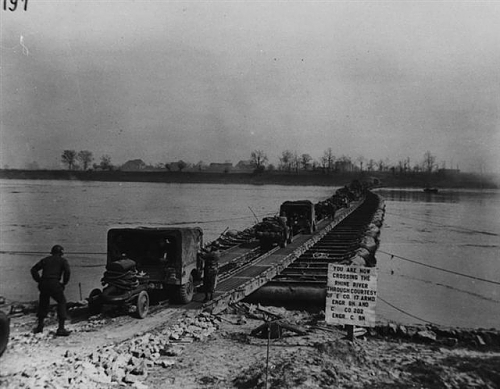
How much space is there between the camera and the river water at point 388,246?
21.6 m

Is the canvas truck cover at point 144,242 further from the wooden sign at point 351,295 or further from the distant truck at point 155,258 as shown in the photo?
the wooden sign at point 351,295

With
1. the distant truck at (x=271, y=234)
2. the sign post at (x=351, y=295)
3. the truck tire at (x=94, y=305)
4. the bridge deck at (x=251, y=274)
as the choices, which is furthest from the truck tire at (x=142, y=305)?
the distant truck at (x=271, y=234)

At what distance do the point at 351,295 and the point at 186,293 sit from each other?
15.6 ft

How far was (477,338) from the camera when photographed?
12.1m

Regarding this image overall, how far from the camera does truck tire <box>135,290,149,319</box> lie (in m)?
12.1

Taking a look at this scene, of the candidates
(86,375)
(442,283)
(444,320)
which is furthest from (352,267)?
(442,283)

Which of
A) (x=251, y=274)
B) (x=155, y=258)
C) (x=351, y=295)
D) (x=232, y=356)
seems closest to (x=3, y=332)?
(x=232, y=356)

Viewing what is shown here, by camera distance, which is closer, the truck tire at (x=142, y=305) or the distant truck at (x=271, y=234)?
the truck tire at (x=142, y=305)

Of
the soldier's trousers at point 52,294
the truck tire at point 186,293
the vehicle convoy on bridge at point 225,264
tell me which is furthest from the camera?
the truck tire at point 186,293

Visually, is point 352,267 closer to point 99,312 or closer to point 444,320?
point 99,312

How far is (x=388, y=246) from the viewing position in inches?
1487

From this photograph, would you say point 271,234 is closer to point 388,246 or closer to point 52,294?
point 52,294

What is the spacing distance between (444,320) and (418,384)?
1115 centimetres

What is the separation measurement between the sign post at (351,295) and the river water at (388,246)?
28.0ft
